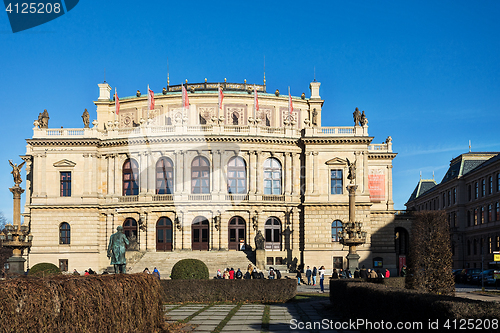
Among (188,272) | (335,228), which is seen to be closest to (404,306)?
(188,272)

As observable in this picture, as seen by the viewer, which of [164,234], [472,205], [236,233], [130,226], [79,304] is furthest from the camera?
[472,205]

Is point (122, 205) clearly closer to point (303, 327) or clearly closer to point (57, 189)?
point (57, 189)

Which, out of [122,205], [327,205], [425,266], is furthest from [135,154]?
[425,266]

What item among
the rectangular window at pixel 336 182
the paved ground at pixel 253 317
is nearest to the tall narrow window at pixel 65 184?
the rectangular window at pixel 336 182

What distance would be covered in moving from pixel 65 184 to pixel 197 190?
16.0 meters

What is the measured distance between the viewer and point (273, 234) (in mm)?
63938

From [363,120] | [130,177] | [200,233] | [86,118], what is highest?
[86,118]

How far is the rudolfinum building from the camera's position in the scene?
62.6 meters

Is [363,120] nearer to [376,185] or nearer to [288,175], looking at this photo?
[288,175]

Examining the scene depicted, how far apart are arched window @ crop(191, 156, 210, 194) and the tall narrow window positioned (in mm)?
14955

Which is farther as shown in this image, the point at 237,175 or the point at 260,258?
the point at 237,175

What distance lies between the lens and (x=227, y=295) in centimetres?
3294

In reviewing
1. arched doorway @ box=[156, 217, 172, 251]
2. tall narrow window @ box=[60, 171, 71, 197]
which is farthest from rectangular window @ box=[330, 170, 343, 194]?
tall narrow window @ box=[60, 171, 71, 197]

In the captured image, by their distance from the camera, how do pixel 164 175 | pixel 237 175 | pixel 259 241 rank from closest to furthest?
pixel 259 241 → pixel 164 175 → pixel 237 175
